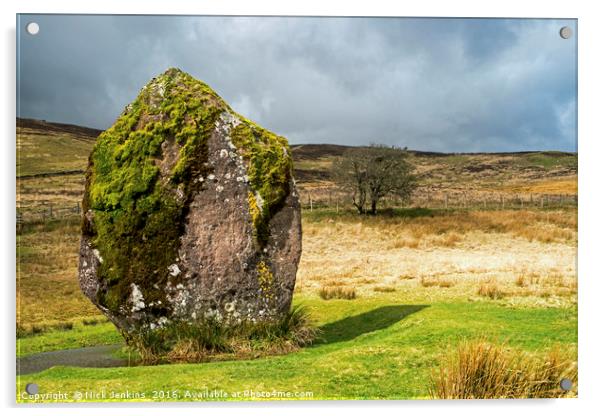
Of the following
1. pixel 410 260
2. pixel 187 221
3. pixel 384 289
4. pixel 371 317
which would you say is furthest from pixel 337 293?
pixel 410 260

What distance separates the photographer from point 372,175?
3744 centimetres

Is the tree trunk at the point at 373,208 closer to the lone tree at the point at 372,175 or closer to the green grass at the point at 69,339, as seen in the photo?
the lone tree at the point at 372,175

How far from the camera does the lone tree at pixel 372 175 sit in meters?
37.1

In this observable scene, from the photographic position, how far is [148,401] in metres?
8.41

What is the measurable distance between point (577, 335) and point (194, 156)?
7.03m

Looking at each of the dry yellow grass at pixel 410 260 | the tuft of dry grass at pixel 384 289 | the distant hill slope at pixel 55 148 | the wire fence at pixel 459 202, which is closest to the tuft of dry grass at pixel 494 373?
the dry yellow grass at pixel 410 260

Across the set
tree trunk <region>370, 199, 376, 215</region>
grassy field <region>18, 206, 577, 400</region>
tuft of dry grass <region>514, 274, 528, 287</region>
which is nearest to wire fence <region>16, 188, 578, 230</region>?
tree trunk <region>370, 199, 376, 215</region>

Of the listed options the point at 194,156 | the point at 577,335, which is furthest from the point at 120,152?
the point at 577,335

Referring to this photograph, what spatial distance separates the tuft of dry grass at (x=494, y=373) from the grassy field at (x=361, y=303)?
0.19 metres

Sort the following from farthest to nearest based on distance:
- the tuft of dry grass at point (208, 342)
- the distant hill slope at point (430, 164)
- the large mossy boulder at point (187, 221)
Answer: the distant hill slope at point (430, 164), the large mossy boulder at point (187, 221), the tuft of dry grass at point (208, 342)

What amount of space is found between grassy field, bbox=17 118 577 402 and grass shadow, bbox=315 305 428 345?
42 millimetres

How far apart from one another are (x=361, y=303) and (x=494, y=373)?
195 inches

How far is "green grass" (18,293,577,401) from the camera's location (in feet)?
27.2
